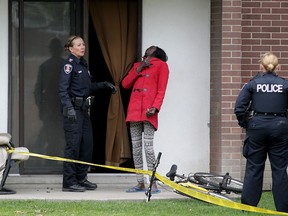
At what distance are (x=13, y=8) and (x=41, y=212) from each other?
358 cm

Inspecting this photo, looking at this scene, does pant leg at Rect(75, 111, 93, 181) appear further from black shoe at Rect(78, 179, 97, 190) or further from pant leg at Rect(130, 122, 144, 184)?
pant leg at Rect(130, 122, 144, 184)

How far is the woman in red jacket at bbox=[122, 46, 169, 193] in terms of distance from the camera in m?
11.0

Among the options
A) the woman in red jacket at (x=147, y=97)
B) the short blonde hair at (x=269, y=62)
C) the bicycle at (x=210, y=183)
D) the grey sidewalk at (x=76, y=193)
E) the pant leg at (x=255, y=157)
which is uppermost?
the short blonde hair at (x=269, y=62)

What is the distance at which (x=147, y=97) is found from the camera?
36.1 feet

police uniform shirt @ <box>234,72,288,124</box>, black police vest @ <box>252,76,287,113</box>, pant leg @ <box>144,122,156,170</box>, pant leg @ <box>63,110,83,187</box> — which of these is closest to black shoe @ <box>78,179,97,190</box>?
pant leg @ <box>63,110,83,187</box>

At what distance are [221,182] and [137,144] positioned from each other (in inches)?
50.2

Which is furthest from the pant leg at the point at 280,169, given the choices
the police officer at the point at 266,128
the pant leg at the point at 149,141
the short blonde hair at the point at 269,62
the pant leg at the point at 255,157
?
the pant leg at the point at 149,141

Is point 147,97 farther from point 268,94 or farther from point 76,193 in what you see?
point 268,94

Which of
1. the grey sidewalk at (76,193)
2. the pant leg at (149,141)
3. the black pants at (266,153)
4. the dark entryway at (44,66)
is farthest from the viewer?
the dark entryway at (44,66)

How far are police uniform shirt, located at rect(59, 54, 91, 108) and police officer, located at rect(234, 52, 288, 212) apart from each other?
8.05 feet

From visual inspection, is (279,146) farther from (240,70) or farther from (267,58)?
(240,70)

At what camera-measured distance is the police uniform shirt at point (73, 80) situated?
429 inches

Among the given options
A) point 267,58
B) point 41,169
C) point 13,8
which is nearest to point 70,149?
point 41,169

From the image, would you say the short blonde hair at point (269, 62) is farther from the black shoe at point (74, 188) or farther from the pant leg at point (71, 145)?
the black shoe at point (74, 188)
